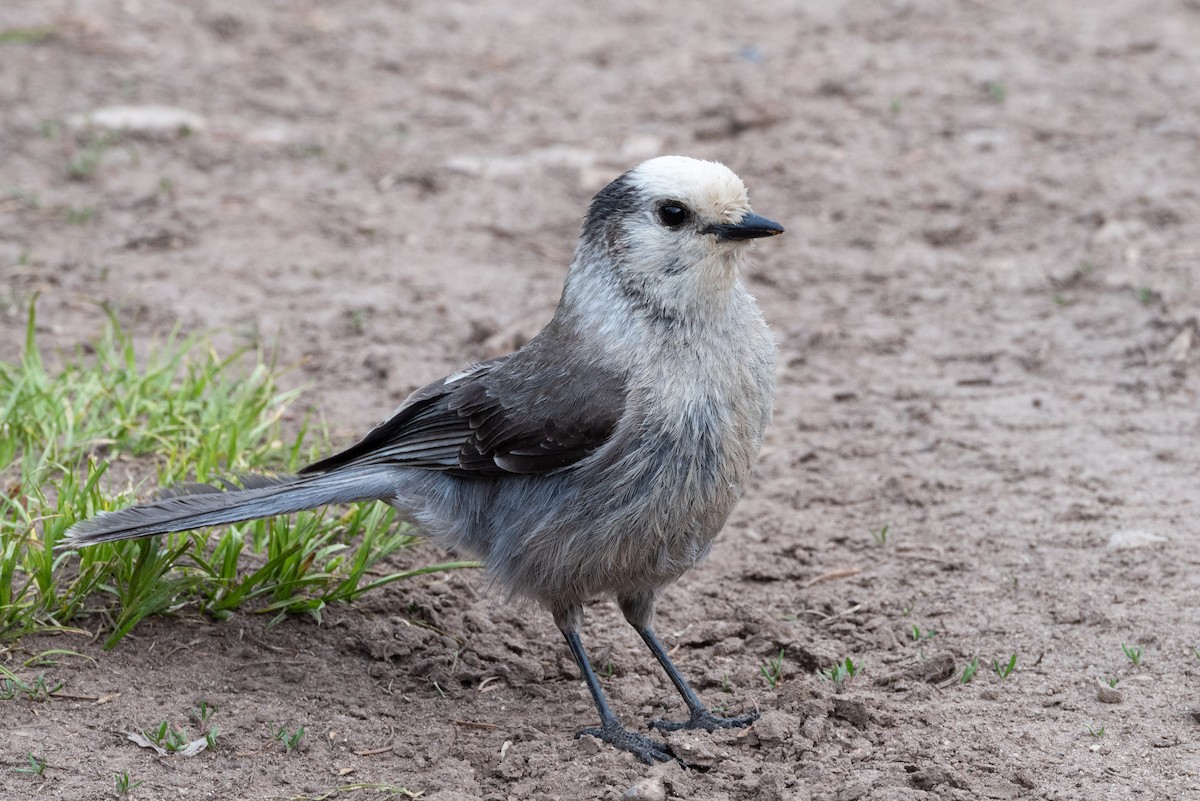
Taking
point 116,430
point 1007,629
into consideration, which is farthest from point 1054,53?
point 116,430

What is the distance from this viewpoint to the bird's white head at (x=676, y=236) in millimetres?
4270

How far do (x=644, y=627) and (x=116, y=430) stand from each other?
2.31m

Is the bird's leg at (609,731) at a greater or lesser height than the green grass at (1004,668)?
lesser

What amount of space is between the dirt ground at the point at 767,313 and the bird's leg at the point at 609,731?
0.38 feet

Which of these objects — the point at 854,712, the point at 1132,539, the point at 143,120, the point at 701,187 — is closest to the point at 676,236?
the point at 701,187

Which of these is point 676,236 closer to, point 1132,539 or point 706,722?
point 706,722

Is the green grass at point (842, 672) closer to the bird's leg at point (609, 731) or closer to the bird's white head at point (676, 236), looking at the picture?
the bird's leg at point (609, 731)

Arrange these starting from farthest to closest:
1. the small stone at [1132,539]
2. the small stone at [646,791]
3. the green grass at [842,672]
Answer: the small stone at [1132,539], the green grass at [842,672], the small stone at [646,791]

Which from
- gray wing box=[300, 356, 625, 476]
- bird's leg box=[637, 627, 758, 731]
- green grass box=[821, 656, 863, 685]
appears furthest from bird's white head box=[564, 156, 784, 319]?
green grass box=[821, 656, 863, 685]

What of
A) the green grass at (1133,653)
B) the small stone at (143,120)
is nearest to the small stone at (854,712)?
the green grass at (1133,653)

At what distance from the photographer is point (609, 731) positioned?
4.30 metres

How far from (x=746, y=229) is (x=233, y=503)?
6.15 ft

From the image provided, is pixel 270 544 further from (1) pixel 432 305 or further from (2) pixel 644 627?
(1) pixel 432 305

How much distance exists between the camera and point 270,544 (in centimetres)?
482
